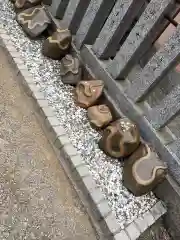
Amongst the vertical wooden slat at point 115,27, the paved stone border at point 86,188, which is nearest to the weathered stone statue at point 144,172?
the paved stone border at point 86,188

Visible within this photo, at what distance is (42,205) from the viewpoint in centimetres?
214

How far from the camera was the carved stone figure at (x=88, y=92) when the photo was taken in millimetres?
2547

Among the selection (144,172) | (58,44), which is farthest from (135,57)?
(144,172)

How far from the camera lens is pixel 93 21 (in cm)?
267

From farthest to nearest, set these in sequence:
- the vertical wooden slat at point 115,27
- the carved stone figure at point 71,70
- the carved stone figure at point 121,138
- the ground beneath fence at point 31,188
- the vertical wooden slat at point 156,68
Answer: the carved stone figure at point 71,70 → the vertical wooden slat at point 115,27 → the carved stone figure at point 121,138 → the vertical wooden slat at point 156,68 → the ground beneath fence at point 31,188

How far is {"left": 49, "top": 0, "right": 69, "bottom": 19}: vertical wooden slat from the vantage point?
2991 mm

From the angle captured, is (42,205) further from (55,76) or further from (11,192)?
(55,76)

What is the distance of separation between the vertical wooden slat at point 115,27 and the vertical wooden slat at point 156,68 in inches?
14.4

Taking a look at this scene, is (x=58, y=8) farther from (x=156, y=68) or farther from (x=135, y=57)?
(x=156, y=68)

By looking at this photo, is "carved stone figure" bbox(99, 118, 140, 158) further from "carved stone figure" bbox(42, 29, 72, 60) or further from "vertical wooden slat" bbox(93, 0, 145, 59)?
"carved stone figure" bbox(42, 29, 72, 60)

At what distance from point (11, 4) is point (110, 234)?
2.30 m

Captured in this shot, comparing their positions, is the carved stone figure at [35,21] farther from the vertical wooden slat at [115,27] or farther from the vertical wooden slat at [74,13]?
the vertical wooden slat at [115,27]

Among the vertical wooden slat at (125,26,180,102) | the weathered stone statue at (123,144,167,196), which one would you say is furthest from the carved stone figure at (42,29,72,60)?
the weathered stone statue at (123,144,167,196)

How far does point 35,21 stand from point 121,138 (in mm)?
1354
